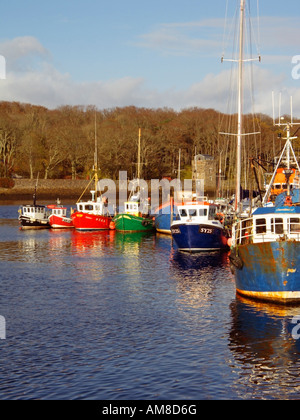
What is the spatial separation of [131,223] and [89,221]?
593 centimetres

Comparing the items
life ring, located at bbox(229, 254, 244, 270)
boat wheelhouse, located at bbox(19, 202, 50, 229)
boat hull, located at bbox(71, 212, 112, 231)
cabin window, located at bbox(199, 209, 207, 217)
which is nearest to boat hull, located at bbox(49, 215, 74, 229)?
boat wheelhouse, located at bbox(19, 202, 50, 229)

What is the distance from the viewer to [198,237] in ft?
187

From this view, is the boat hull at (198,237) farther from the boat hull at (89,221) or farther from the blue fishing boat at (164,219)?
the boat hull at (89,221)

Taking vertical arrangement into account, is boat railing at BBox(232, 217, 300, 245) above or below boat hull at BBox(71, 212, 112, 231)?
above

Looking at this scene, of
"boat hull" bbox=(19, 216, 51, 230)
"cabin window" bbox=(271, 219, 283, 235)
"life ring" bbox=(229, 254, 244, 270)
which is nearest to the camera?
"life ring" bbox=(229, 254, 244, 270)

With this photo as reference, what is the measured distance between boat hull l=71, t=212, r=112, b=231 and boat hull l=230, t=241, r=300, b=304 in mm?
50153

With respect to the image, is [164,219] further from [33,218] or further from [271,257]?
[271,257]

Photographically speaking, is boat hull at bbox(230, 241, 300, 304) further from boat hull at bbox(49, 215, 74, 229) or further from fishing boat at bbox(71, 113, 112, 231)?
boat hull at bbox(49, 215, 74, 229)

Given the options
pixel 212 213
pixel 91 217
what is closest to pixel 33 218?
pixel 91 217

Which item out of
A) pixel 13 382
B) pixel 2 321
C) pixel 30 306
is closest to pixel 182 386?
pixel 13 382

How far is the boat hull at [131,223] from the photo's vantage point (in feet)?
266

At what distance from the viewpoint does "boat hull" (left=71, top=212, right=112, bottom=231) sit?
82.8 m
